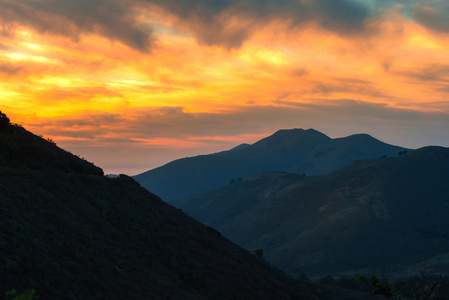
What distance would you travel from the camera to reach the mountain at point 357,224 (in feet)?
428

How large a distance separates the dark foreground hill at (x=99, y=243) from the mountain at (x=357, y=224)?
87.8 metres

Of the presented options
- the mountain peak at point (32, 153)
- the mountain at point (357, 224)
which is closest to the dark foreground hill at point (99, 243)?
the mountain peak at point (32, 153)

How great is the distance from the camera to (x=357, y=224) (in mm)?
147750

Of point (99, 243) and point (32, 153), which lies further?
point (32, 153)

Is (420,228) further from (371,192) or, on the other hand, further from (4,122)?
(4,122)

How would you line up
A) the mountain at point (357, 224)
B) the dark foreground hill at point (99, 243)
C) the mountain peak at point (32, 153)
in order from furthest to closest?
the mountain at point (357, 224)
the mountain peak at point (32, 153)
the dark foreground hill at point (99, 243)

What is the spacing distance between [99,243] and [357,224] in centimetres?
13284

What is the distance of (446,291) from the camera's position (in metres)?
68.4

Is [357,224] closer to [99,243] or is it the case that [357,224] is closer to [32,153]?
[32,153]

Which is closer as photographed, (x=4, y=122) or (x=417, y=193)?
(x=4, y=122)

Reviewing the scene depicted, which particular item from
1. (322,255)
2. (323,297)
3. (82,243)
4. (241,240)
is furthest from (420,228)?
(82,243)

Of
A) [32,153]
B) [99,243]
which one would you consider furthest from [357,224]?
[99,243]

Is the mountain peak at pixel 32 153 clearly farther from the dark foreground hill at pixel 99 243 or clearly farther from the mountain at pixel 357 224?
the mountain at pixel 357 224

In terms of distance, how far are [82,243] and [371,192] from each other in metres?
162
